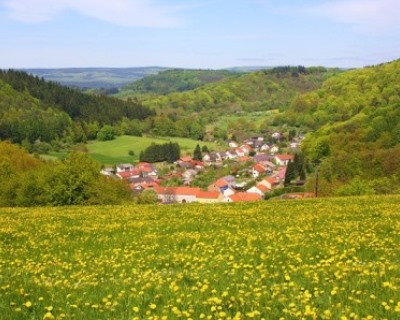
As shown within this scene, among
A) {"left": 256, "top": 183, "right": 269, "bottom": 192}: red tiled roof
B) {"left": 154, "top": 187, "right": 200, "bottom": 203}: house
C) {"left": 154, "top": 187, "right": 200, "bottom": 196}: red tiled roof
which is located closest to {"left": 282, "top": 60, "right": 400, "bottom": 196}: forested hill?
{"left": 256, "top": 183, "right": 269, "bottom": 192}: red tiled roof

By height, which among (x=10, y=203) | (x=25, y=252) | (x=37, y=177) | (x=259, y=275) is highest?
(x=259, y=275)

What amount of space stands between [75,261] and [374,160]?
84.6 metres

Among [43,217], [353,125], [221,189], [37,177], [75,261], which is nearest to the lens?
[75,261]

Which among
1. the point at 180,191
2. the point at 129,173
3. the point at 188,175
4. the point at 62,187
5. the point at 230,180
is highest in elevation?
the point at 62,187

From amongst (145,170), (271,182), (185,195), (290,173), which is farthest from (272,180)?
(145,170)

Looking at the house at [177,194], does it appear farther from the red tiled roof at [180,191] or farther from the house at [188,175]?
the house at [188,175]

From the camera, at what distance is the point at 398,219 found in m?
17.6

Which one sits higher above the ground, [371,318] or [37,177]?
[371,318]

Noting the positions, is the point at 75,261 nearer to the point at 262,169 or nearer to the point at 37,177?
the point at 37,177

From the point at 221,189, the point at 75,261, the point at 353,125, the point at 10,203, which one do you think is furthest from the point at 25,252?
the point at 353,125

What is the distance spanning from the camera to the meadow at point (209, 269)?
26.2 feet

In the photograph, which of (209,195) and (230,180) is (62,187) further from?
(230,180)

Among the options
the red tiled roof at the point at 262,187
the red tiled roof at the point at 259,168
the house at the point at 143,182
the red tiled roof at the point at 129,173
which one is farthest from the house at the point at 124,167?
the red tiled roof at the point at 262,187

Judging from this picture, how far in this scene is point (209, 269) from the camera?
11.1 m
